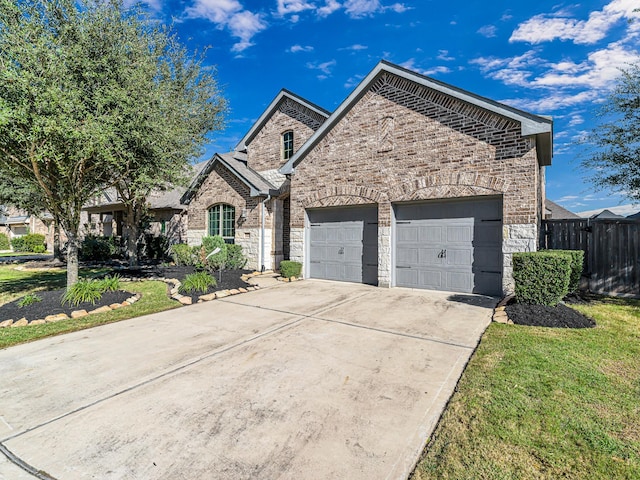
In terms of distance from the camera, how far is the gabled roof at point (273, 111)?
14.9 m

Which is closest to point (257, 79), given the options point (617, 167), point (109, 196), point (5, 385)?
point (109, 196)

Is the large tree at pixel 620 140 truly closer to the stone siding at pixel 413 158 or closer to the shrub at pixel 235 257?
the stone siding at pixel 413 158

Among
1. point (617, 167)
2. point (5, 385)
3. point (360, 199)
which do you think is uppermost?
point (617, 167)

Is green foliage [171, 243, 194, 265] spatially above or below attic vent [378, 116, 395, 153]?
below

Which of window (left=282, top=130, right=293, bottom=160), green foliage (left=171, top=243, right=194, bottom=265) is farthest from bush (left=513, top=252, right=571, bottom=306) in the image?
green foliage (left=171, top=243, right=194, bottom=265)

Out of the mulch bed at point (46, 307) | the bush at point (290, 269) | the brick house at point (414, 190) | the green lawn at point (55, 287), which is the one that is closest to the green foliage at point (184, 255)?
the green lawn at point (55, 287)

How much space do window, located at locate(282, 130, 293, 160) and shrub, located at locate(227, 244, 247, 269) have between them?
5.40 m

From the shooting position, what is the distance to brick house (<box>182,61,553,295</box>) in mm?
8070

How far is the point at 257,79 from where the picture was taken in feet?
63.9

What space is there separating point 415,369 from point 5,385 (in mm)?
5010

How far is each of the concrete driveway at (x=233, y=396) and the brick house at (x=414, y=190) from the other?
308cm

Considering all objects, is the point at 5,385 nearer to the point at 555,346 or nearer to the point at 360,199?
the point at 555,346

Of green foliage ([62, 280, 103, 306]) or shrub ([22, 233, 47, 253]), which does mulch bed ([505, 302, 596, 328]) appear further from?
shrub ([22, 233, 47, 253])

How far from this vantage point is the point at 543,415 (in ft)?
9.71
